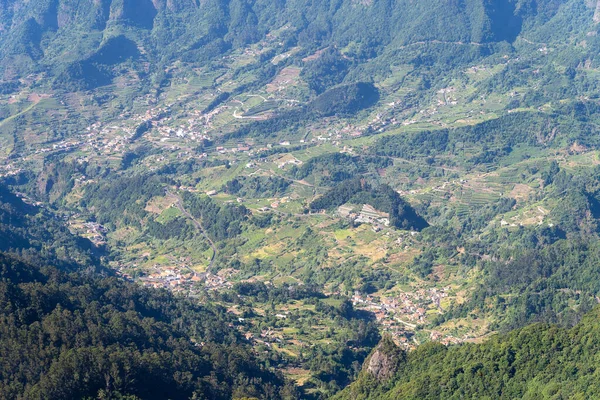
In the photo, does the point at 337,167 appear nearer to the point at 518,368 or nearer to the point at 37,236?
the point at 37,236

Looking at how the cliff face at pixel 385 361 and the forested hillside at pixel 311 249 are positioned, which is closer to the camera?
the forested hillside at pixel 311 249

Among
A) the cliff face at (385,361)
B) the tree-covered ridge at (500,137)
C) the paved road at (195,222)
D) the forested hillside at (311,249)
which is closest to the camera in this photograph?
the forested hillside at (311,249)

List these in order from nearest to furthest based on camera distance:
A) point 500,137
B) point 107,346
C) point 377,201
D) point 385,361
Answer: point 107,346 → point 385,361 → point 377,201 → point 500,137

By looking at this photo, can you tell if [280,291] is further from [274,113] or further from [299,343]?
[274,113]

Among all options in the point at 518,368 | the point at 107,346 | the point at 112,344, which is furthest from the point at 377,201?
the point at 107,346

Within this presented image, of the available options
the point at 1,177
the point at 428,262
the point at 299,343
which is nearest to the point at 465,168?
the point at 428,262

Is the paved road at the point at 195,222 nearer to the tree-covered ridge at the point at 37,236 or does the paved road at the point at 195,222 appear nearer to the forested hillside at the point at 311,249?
the forested hillside at the point at 311,249

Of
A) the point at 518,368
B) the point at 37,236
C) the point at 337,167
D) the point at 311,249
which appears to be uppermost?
A: the point at 518,368

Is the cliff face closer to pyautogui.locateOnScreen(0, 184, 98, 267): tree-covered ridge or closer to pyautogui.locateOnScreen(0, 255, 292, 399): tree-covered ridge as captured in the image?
pyautogui.locateOnScreen(0, 255, 292, 399): tree-covered ridge

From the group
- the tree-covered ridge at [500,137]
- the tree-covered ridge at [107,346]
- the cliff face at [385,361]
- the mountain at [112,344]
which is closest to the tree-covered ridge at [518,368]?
the cliff face at [385,361]
